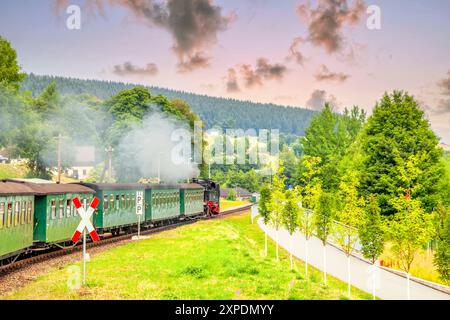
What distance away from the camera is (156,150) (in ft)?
238

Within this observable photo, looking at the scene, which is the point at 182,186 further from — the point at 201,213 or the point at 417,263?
the point at 417,263

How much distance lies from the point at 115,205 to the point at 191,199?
852 inches

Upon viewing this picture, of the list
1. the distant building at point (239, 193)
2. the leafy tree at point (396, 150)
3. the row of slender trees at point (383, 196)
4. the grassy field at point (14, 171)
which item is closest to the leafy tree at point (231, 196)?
the distant building at point (239, 193)

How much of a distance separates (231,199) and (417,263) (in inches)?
3955

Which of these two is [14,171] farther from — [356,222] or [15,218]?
[15,218]

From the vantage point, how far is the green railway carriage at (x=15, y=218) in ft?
69.8

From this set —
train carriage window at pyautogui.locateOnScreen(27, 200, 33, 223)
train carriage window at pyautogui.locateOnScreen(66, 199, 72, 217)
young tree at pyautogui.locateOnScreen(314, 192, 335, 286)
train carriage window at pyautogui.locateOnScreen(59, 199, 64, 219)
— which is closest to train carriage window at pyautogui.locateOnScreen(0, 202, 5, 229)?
train carriage window at pyautogui.locateOnScreen(27, 200, 33, 223)

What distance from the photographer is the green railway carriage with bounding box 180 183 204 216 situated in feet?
181

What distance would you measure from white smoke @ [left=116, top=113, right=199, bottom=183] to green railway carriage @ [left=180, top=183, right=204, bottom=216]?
31.2 feet

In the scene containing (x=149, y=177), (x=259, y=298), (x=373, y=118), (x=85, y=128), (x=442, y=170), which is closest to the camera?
(x=259, y=298)

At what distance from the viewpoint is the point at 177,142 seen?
3073 inches

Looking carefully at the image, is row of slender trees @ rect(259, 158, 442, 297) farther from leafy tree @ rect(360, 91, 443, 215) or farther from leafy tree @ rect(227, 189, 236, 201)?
leafy tree @ rect(227, 189, 236, 201)
